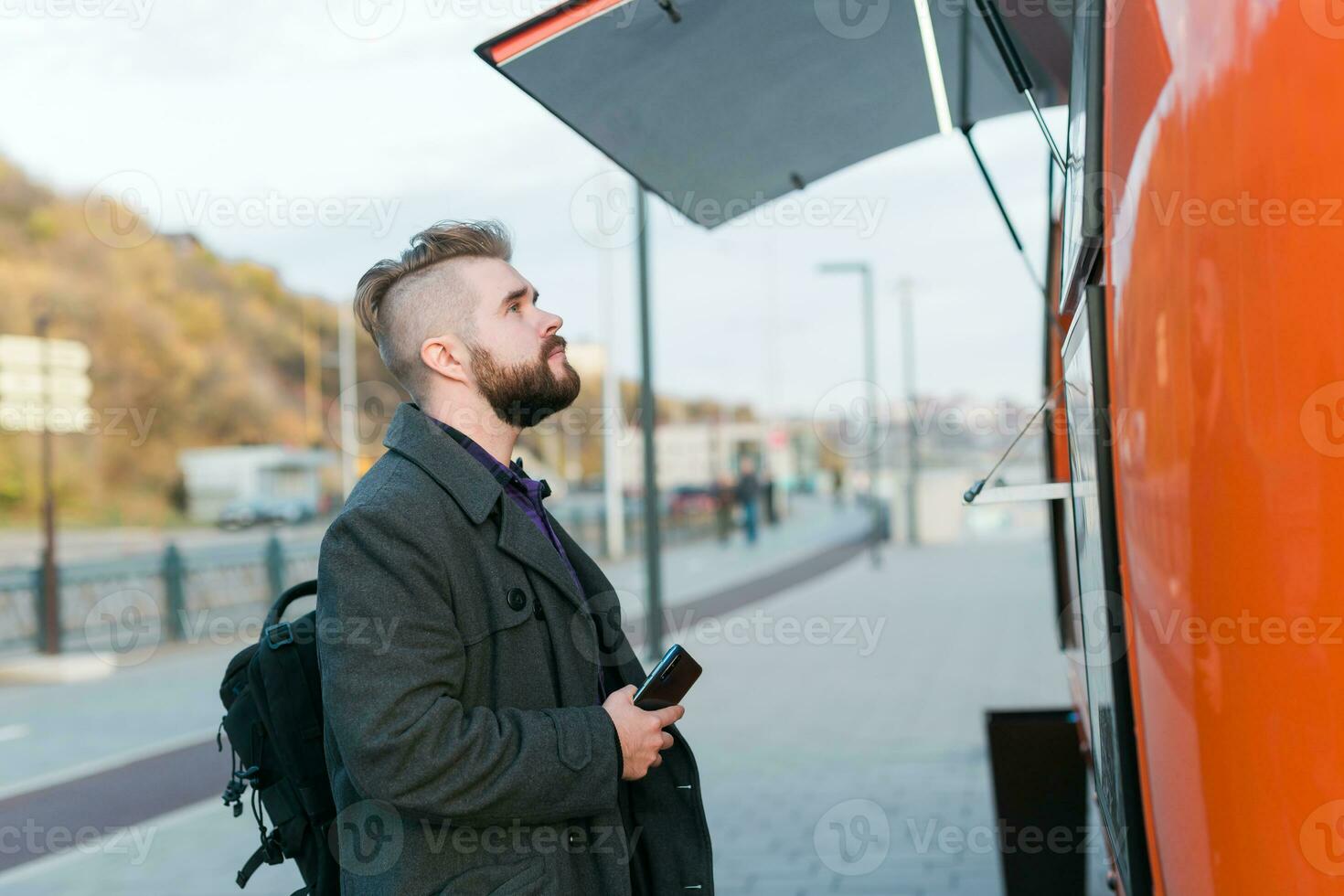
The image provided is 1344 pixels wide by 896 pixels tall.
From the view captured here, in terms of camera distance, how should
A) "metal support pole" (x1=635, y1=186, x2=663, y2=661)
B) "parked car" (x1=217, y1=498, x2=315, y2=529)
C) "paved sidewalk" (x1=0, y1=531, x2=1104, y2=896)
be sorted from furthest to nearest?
"parked car" (x1=217, y1=498, x2=315, y2=529), "metal support pole" (x1=635, y1=186, x2=663, y2=661), "paved sidewalk" (x1=0, y1=531, x2=1104, y2=896)

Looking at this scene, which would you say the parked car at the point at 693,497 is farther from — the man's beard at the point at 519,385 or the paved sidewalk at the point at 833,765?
the man's beard at the point at 519,385

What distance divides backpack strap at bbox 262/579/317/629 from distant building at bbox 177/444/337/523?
5216 centimetres

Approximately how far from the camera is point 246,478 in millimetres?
52812

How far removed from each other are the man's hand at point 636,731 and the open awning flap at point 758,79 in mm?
1389

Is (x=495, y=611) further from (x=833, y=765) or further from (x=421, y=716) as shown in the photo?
(x=833, y=765)

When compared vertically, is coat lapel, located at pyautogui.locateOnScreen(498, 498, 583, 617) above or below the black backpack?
above

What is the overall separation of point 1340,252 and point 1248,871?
0.75 meters

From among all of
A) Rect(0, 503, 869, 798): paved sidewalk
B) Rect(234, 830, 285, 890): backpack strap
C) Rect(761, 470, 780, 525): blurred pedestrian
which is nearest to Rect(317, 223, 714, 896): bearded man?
Rect(234, 830, 285, 890): backpack strap

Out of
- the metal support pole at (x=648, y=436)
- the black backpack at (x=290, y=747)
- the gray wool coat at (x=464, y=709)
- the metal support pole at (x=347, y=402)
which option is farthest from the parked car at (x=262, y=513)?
the gray wool coat at (x=464, y=709)

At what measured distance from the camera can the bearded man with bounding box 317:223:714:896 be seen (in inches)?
78.2

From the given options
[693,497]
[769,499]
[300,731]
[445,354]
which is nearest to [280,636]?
[300,731]

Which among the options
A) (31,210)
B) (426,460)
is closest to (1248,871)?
(426,460)

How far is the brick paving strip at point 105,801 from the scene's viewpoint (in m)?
6.38

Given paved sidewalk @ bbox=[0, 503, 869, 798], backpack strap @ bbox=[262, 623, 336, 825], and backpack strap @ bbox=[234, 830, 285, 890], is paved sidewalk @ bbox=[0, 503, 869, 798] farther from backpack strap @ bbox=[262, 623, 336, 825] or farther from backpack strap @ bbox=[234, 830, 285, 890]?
backpack strap @ bbox=[262, 623, 336, 825]
